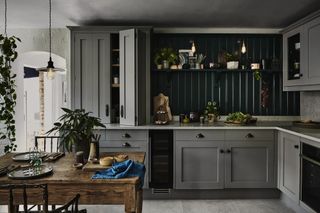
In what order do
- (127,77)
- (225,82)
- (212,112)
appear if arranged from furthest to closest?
1. (225,82)
2. (212,112)
3. (127,77)

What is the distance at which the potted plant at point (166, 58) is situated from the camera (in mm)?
4289

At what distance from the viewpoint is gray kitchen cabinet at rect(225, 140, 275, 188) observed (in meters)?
3.92

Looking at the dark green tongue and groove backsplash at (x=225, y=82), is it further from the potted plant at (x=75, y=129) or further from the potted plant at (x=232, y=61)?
the potted plant at (x=75, y=129)

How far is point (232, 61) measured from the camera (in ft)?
14.2

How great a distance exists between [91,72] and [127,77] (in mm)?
526

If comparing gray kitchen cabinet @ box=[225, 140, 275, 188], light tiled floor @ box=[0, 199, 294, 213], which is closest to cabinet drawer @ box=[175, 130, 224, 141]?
gray kitchen cabinet @ box=[225, 140, 275, 188]

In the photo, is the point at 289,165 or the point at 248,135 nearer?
the point at 289,165

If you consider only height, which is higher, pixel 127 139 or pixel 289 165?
pixel 127 139

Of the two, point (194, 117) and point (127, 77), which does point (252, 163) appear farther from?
point (127, 77)

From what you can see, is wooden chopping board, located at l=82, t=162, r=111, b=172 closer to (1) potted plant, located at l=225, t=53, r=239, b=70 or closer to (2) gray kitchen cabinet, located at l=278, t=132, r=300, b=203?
(2) gray kitchen cabinet, located at l=278, t=132, r=300, b=203

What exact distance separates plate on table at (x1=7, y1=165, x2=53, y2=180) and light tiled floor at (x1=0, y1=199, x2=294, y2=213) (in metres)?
1.54

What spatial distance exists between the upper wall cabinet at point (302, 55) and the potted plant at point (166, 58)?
1552mm

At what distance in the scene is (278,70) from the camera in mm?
4340

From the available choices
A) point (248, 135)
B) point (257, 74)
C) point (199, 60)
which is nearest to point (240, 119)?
point (248, 135)
